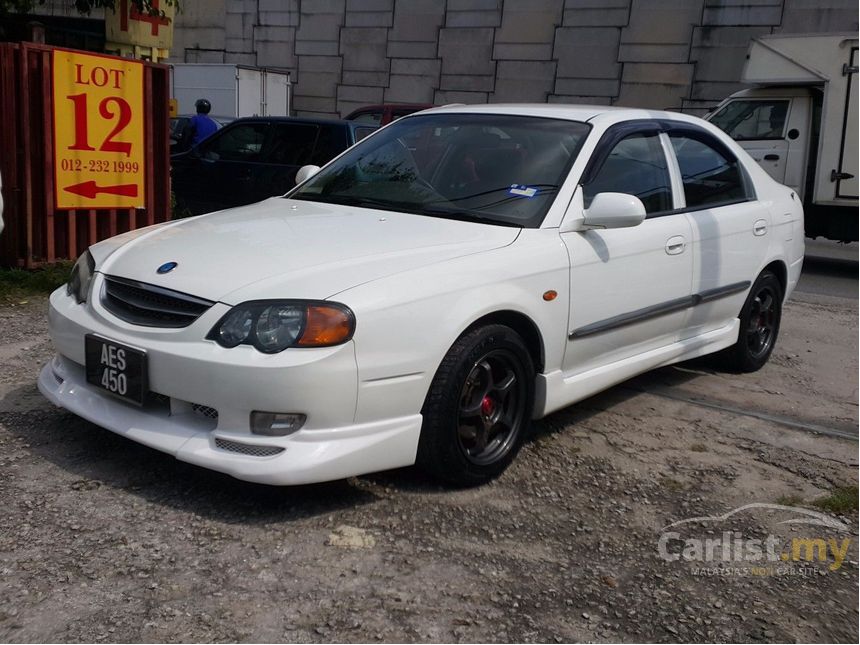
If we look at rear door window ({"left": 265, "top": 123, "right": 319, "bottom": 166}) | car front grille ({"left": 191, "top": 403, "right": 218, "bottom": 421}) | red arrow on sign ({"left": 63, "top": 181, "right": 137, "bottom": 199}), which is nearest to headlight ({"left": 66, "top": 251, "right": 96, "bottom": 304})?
car front grille ({"left": 191, "top": 403, "right": 218, "bottom": 421})

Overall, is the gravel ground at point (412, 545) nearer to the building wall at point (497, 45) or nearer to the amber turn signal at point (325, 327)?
the amber turn signal at point (325, 327)

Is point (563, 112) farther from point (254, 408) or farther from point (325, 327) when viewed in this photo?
point (254, 408)

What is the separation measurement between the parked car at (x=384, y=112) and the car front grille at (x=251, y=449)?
1034 cm

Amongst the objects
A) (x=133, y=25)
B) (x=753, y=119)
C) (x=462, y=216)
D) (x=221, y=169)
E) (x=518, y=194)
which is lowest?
(x=221, y=169)

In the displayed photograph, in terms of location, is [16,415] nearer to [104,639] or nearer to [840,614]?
[104,639]

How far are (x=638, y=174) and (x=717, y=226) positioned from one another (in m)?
0.69

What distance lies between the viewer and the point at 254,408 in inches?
126

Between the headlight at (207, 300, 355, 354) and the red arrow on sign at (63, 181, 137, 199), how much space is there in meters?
4.48

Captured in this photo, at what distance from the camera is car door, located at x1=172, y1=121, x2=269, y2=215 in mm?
9992

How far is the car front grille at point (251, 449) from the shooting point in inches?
127

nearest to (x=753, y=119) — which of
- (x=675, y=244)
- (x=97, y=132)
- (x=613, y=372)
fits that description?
(x=675, y=244)

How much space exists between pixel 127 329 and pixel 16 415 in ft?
3.75

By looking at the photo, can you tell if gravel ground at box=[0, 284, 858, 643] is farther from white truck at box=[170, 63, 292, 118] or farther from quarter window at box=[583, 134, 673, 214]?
white truck at box=[170, 63, 292, 118]

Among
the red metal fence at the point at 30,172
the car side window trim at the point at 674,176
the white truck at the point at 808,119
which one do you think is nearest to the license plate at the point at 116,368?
the car side window trim at the point at 674,176
